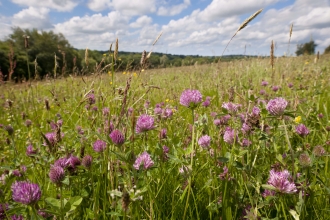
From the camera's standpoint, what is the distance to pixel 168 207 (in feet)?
3.91

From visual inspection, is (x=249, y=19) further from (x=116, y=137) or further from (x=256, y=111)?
(x=116, y=137)

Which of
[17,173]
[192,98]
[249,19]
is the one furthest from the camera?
[17,173]

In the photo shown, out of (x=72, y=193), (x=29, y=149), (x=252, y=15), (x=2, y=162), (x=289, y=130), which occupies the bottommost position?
(x=2, y=162)

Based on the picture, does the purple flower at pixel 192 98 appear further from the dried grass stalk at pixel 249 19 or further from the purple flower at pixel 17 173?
the purple flower at pixel 17 173

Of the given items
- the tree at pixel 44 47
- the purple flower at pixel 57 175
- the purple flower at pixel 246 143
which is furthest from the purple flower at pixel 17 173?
the tree at pixel 44 47

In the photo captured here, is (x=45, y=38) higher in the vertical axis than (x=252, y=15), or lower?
higher

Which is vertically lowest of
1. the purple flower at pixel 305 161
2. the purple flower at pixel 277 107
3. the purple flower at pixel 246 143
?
the purple flower at pixel 246 143

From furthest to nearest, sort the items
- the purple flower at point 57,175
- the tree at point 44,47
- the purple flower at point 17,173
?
the tree at point 44,47 → the purple flower at point 17,173 → the purple flower at point 57,175

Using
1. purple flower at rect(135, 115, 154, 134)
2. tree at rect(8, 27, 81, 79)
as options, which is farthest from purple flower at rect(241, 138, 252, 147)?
tree at rect(8, 27, 81, 79)

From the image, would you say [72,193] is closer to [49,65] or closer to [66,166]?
[66,166]

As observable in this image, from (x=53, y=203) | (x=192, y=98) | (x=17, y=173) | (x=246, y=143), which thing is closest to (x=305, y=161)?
(x=246, y=143)

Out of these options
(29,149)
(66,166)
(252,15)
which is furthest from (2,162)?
(252,15)

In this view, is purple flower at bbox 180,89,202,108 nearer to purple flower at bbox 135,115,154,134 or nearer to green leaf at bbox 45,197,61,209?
purple flower at bbox 135,115,154,134

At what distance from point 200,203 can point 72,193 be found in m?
0.65
